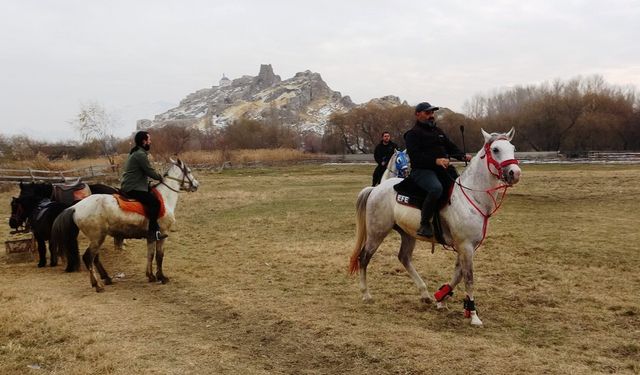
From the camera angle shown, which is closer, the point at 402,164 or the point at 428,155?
the point at 428,155

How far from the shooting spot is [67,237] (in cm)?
918

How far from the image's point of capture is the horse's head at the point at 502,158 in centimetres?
578

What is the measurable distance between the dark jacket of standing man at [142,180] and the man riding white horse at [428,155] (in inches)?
189

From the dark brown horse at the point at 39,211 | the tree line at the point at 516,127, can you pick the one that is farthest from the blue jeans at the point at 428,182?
the tree line at the point at 516,127

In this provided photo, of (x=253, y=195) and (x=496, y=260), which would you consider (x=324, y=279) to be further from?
(x=253, y=195)

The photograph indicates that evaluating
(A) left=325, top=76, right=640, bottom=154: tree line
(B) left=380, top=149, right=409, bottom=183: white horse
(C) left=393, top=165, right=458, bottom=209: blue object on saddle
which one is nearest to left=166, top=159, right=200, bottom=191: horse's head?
(C) left=393, top=165, right=458, bottom=209: blue object on saddle

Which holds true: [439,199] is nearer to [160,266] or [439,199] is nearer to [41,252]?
[160,266]

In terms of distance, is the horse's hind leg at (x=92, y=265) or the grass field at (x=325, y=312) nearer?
the grass field at (x=325, y=312)

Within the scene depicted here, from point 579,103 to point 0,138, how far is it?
67552 millimetres

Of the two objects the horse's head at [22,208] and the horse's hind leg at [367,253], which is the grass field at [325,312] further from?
the horse's head at [22,208]

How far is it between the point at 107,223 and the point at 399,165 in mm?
6446

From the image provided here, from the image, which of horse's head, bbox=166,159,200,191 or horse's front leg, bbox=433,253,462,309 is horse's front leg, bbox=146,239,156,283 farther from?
horse's front leg, bbox=433,253,462,309

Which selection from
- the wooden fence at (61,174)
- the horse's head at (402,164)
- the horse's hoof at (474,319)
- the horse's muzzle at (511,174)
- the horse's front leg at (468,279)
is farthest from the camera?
the wooden fence at (61,174)

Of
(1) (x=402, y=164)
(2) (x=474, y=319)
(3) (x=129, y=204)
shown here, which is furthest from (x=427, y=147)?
(3) (x=129, y=204)
